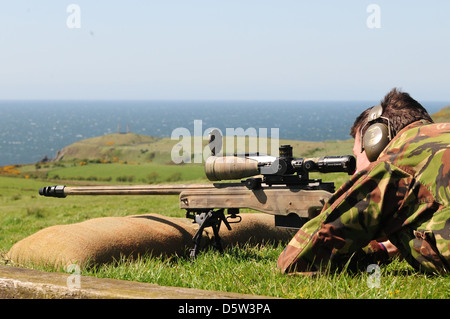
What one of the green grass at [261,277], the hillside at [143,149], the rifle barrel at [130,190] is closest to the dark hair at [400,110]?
the green grass at [261,277]

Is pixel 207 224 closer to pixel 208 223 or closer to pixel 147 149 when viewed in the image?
pixel 208 223

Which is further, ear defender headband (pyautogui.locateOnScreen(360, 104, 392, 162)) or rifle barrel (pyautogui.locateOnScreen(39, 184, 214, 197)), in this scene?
rifle barrel (pyautogui.locateOnScreen(39, 184, 214, 197))

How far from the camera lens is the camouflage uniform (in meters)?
4.77

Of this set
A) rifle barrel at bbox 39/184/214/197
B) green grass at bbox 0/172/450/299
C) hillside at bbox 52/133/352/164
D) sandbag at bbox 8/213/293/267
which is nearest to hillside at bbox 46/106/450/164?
hillside at bbox 52/133/352/164

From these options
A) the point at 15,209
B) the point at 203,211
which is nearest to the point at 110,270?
the point at 203,211

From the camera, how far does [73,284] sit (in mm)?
4188

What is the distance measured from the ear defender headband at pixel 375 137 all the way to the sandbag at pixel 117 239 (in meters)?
3.67

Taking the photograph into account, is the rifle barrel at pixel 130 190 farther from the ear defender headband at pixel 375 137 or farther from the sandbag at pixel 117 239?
the ear defender headband at pixel 375 137

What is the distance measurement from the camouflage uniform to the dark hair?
12cm

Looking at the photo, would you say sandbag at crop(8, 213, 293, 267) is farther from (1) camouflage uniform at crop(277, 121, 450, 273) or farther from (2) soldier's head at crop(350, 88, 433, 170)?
(2) soldier's head at crop(350, 88, 433, 170)

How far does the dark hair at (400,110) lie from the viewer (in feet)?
17.5
